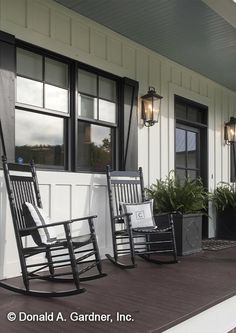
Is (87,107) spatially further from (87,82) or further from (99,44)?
(99,44)

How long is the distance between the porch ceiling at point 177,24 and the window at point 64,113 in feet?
1.84

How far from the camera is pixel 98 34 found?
4.26m

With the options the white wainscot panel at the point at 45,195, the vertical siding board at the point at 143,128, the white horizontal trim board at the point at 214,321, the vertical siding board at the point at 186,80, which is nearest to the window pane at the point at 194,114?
the vertical siding board at the point at 186,80

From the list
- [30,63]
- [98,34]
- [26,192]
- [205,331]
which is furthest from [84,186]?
[205,331]

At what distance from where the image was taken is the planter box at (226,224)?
595cm

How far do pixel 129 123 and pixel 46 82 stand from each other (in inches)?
45.6

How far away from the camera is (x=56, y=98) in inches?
153

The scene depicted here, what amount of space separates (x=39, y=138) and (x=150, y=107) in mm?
1563

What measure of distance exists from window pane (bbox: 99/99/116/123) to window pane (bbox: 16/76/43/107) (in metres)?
0.82

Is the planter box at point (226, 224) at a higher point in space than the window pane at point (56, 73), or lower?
lower

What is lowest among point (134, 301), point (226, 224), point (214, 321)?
point (214, 321)

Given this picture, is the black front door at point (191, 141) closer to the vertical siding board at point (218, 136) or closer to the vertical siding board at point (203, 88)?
the vertical siding board at point (203, 88)

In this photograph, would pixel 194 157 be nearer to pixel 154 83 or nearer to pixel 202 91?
pixel 202 91

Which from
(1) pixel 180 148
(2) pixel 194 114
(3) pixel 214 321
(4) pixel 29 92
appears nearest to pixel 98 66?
(4) pixel 29 92
